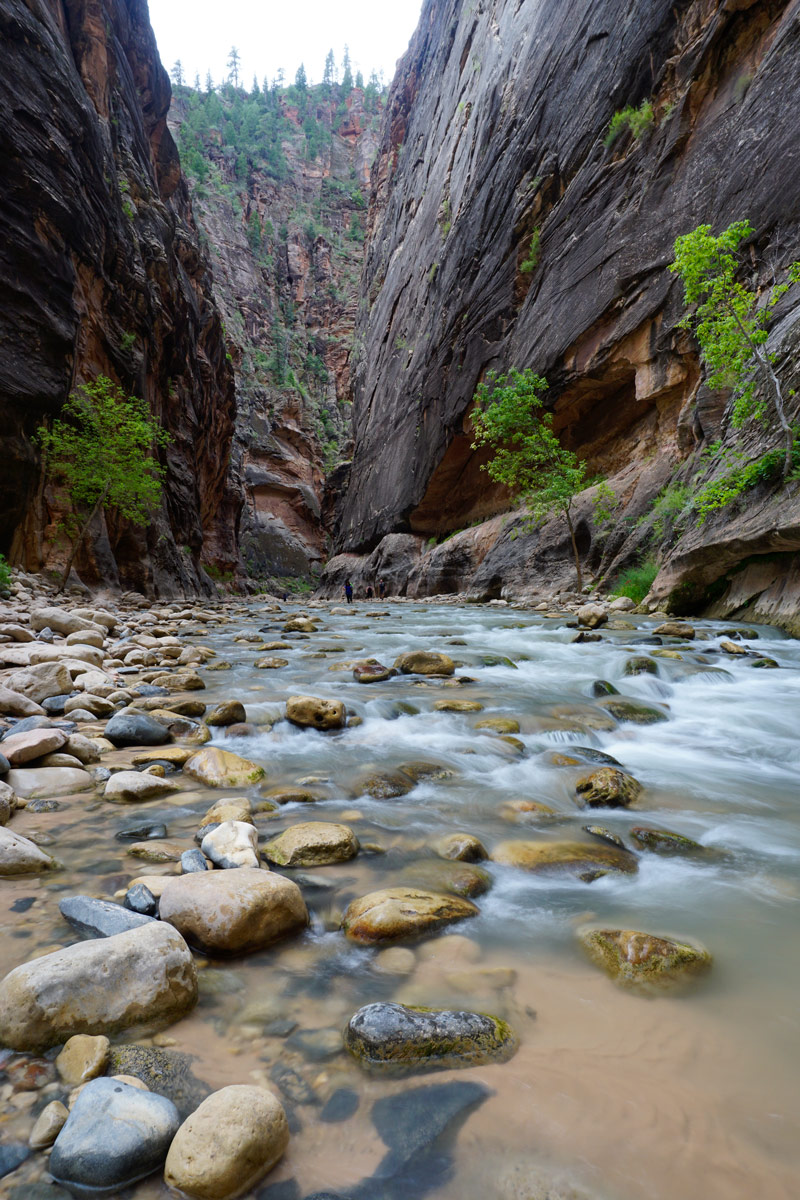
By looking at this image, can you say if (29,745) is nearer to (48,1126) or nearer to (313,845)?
(313,845)

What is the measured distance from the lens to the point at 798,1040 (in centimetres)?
128

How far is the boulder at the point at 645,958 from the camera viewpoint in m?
1.48

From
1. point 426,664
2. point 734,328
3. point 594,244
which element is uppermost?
point 594,244

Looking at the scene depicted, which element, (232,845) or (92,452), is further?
(92,452)

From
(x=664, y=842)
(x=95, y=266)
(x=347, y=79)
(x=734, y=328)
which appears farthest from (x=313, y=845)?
(x=347, y=79)

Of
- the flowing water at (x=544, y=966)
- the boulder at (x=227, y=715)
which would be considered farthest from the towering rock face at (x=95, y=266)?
the flowing water at (x=544, y=966)

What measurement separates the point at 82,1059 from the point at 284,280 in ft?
239

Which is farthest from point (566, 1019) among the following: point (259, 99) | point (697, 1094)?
point (259, 99)

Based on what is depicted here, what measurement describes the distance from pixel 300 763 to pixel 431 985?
201 centimetres

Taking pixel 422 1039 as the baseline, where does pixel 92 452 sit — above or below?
above

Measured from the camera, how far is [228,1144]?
36.7 inches

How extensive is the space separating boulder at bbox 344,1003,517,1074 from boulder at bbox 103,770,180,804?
1.76 m

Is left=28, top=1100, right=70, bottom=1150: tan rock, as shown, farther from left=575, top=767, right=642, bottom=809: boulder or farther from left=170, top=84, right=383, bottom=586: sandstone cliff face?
left=170, top=84, right=383, bottom=586: sandstone cliff face

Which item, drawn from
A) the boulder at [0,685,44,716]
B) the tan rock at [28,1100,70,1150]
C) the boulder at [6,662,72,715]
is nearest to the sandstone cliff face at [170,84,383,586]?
the boulder at [6,662,72,715]
